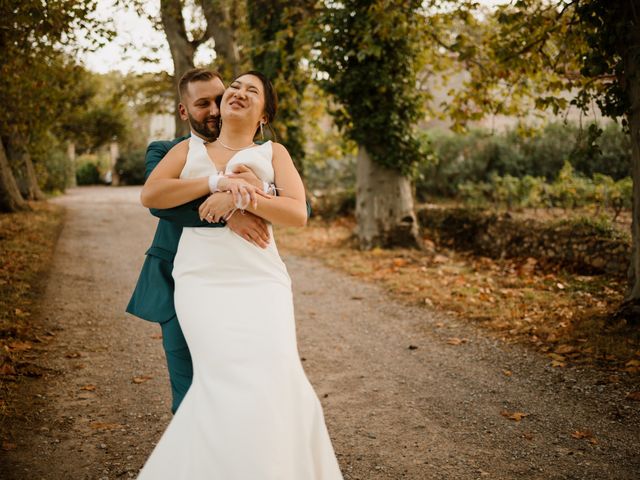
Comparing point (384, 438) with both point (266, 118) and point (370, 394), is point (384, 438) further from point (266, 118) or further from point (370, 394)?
point (266, 118)

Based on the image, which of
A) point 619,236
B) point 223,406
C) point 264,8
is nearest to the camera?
Result: point 223,406

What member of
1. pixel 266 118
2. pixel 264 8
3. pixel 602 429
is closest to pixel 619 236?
pixel 602 429

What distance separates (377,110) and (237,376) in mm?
9412

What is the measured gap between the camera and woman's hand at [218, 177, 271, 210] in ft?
8.52

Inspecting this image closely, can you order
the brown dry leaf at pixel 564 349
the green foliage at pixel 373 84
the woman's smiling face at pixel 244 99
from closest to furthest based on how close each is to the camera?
the woman's smiling face at pixel 244 99, the brown dry leaf at pixel 564 349, the green foliage at pixel 373 84

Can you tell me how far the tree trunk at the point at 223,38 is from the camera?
602 inches

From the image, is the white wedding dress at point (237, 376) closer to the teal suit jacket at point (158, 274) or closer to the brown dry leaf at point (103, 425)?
the teal suit jacket at point (158, 274)

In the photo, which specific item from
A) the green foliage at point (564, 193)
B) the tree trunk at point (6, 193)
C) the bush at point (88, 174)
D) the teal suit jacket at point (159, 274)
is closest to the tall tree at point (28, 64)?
the tree trunk at point (6, 193)

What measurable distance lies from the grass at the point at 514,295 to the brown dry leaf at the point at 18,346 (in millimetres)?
4661

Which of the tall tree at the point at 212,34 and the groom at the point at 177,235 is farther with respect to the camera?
the tall tree at the point at 212,34

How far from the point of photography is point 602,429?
4.16 metres

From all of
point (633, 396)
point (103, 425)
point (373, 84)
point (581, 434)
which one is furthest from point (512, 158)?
point (103, 425)

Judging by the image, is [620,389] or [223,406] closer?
[223,406]

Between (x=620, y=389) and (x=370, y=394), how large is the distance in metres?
2.03
